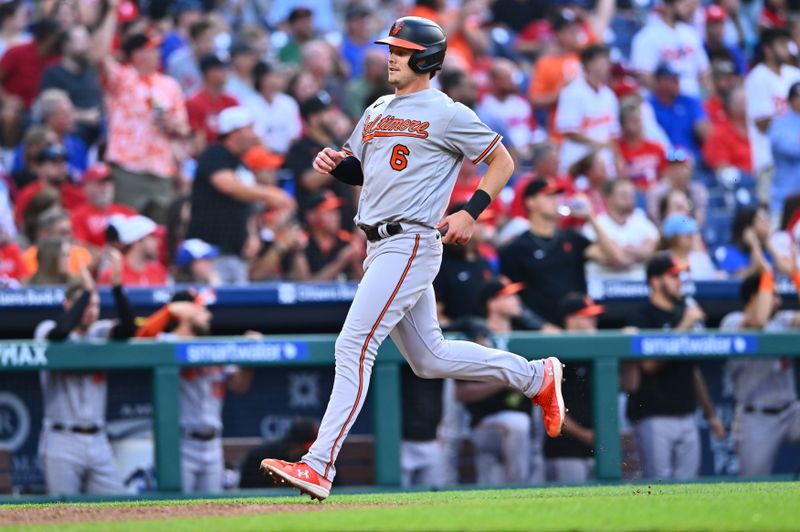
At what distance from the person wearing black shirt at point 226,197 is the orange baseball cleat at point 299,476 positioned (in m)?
4.32

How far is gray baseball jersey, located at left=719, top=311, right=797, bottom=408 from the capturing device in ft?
A: 28.9

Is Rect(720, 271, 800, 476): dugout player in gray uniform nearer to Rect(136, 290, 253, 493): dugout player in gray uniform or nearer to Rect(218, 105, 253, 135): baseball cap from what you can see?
Rect(136, 290, 253, 493): dugout player in gray uniform

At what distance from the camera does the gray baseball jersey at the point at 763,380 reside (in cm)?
880

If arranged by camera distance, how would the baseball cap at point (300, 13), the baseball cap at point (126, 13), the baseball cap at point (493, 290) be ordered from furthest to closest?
the baseball cap at point (300, 13)
the baseball cap at point (126, 13)
the baseball cap at point (493, 290)

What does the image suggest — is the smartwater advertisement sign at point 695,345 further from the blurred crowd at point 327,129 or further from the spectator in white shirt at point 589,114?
the spectator in white shirt at point 589,114

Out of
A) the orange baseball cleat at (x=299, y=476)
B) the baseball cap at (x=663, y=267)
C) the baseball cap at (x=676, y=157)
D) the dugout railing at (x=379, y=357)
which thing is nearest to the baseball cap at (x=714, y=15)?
the baseball cap at (x=676, y=157)

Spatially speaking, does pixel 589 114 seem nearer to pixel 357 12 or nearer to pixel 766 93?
pixel 766 93

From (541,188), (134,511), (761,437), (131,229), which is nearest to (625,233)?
(541,188)

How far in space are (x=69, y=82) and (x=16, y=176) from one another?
96cm

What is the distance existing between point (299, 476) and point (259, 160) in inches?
203

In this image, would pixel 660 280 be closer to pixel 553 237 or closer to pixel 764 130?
pixel 553 237

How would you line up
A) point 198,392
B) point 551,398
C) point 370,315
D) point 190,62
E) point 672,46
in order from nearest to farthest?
1. point 370,315
2. point 551,398
3. point 198,392
4. point 190,62
5. point 672,46

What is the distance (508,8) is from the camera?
14.4 m

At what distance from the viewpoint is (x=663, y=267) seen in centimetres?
908
